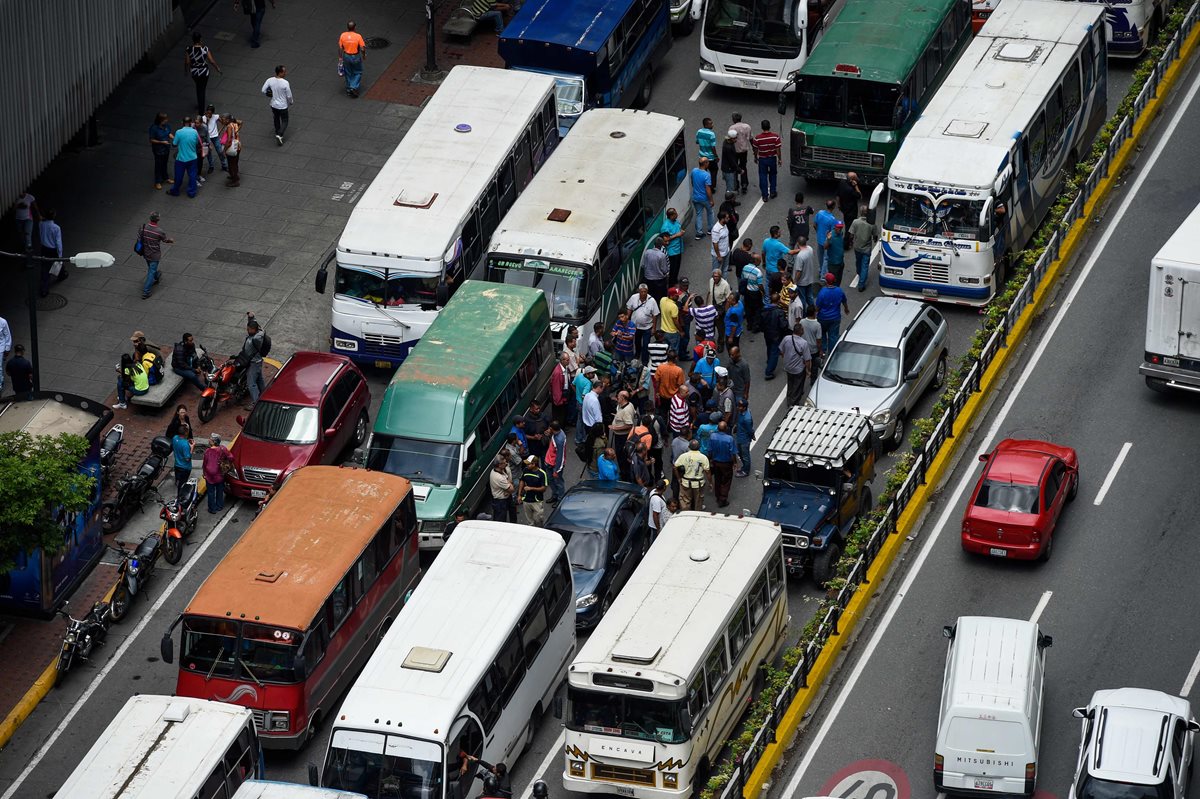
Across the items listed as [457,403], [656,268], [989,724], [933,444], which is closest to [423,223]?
[656,268]

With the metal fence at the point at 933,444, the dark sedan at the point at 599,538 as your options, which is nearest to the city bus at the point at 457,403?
the dark sedan at the point at 599,538

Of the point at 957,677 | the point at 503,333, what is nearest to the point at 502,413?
the point at 503,333

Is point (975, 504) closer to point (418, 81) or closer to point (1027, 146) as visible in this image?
point (1027, 146)

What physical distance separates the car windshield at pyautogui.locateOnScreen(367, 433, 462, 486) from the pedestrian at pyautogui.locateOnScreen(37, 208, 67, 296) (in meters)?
10.4

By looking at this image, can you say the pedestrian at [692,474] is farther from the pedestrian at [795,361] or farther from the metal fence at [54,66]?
the metal fence at [54,66]

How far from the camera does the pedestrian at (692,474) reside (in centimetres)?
3788

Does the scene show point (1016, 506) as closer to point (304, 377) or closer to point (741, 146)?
point (741, 146)

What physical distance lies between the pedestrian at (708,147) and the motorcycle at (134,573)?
14.2m

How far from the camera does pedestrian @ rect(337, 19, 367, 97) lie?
50.8m

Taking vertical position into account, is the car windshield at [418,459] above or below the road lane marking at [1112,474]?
below

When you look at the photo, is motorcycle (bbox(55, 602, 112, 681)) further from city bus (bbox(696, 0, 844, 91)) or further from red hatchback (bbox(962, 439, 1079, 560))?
city bus (bbox(696, 0, 844, 91))

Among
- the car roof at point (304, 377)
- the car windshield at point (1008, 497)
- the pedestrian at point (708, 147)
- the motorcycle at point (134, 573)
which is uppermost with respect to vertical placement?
the pedestrian at point (708, 147)

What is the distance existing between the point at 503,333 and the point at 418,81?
44.5ft

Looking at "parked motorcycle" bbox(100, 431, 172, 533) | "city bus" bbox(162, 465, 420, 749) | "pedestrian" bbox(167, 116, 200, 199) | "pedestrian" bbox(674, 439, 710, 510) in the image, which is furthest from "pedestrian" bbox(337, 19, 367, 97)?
"pedestrian" bbox(674, 439, 710, 510)
